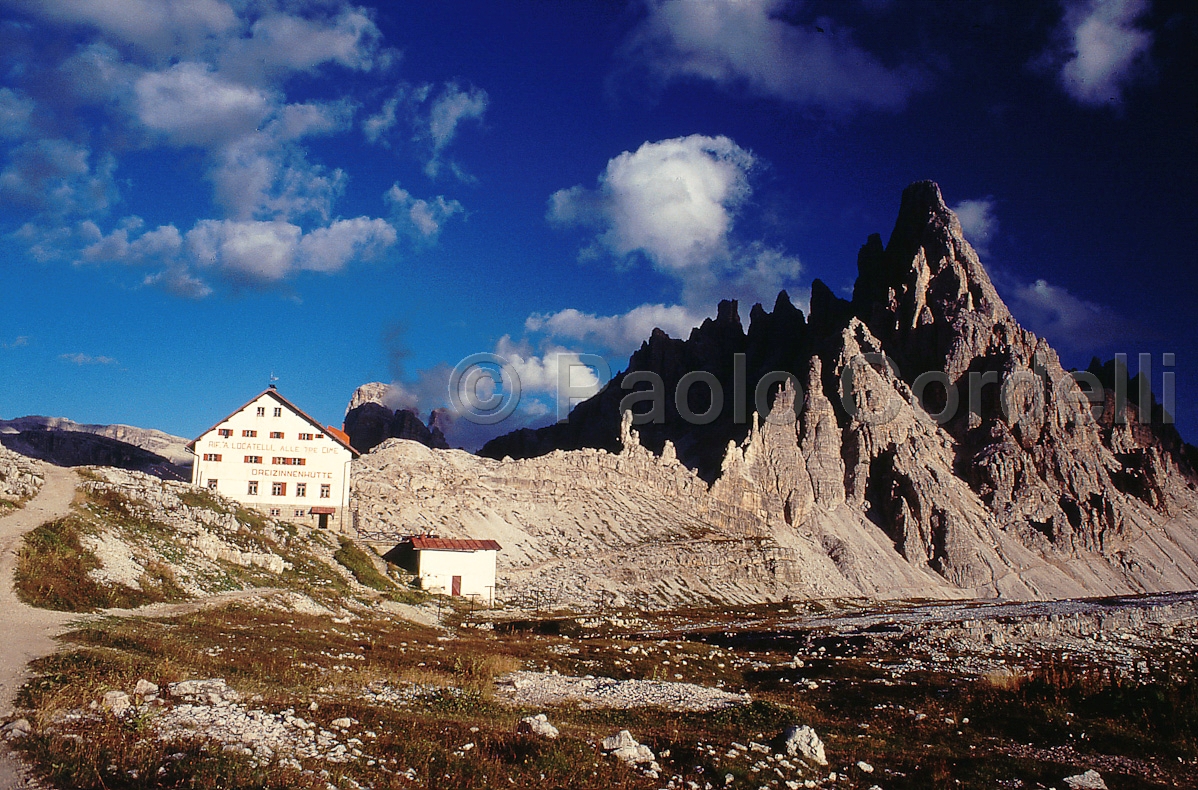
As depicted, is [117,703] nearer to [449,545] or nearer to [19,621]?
[19,621]

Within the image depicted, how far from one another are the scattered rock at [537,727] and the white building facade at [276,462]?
51609 mm

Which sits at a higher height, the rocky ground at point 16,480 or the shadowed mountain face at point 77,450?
the shadowed mountain face at point 77,450

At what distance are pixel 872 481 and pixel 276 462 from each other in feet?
392

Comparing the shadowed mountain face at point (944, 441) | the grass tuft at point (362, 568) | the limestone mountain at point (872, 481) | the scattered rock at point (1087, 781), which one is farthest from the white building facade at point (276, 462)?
the shadowed mountain face at point (944, 441)

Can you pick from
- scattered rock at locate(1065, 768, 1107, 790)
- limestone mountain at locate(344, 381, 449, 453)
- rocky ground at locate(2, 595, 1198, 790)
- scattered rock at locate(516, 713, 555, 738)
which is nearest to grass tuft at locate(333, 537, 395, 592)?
rocky ground at locate(2, 595, 1198, 790)

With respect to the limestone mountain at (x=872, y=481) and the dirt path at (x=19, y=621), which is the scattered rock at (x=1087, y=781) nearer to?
the dirt path at (x=19, y=621)

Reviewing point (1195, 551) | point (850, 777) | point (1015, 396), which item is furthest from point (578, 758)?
point (1195, 551)

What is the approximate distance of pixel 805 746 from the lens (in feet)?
56.4

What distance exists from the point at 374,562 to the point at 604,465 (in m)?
55.9

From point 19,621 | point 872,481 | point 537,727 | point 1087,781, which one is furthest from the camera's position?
point 872,481

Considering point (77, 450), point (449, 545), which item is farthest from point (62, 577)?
point (77, 450)

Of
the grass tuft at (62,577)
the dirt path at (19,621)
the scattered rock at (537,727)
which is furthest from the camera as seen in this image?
the grass tuft at (62,577)

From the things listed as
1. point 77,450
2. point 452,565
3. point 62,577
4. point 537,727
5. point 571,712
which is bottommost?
point 452,565

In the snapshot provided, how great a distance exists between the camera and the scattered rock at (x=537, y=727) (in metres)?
16.5
